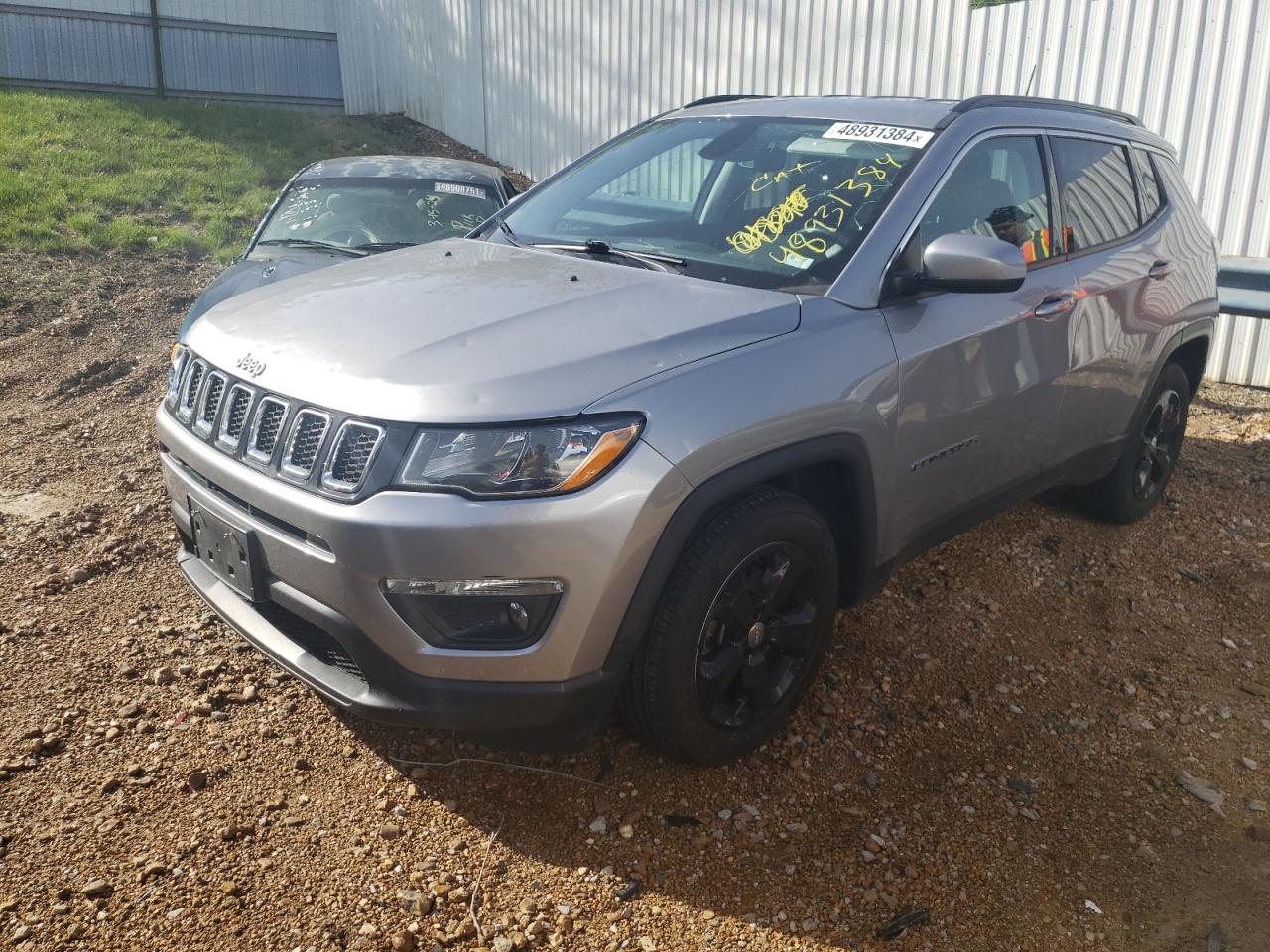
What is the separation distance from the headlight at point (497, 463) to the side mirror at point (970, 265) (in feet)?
4.27

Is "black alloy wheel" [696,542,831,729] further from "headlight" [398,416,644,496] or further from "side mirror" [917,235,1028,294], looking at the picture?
"side mirror" [917,235,1028,294]

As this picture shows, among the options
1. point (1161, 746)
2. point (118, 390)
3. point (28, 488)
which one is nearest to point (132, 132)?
point (118, 390)

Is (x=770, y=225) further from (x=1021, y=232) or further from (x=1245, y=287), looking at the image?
(x=1245, y=287)

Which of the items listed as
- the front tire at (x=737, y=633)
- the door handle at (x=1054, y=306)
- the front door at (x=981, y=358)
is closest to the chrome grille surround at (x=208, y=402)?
the front tire at (x=737, y=633)

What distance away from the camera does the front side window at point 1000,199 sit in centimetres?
348

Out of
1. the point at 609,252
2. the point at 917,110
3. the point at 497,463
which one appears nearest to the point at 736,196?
the point at 609,252

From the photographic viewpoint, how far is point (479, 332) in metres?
2.78

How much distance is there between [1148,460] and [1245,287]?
2.29 m

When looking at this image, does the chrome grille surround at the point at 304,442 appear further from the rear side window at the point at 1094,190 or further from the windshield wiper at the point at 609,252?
the rear side window at the point at 1094,190

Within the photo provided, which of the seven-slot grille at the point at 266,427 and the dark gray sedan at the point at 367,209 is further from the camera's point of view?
the dark gray sedan at the point at 367,209

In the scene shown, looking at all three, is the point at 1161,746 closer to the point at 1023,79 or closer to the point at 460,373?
the point at 460,373

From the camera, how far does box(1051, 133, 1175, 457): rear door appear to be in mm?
4043

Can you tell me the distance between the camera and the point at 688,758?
9.66 ft

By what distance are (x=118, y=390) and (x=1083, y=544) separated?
5458 millimetres
